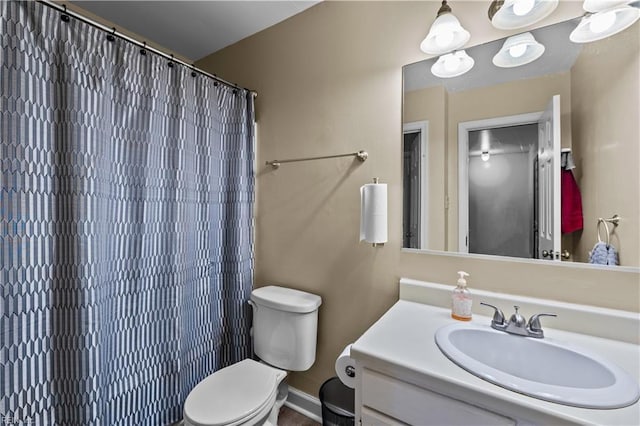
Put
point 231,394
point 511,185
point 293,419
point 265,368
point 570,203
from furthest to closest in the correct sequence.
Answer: point 293,419 < point 265,368 < point 231,394 < point 511,185 < point 570,203

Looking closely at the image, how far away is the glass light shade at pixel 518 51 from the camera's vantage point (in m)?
1.09

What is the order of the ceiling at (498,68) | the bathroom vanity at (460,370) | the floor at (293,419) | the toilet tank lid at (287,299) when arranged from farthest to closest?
1. the floor at (293,419)
2. the toilet tank lid at (287,299)
3. the ceiling at (498,68)
4. the bathroom vanity at (460,370)

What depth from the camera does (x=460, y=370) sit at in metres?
0.77

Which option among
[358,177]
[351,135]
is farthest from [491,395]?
[351,135]

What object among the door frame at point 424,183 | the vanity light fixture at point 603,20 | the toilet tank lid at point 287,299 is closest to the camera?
the vanity light fixture at point 603,20

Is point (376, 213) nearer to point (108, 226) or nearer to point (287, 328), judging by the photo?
point (287, 328)

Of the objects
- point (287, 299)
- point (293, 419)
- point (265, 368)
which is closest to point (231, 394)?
point (265, 368)

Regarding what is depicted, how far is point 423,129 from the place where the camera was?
51.9 inches

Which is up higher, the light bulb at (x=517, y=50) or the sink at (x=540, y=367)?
the light bulb at (x=517, y=50)

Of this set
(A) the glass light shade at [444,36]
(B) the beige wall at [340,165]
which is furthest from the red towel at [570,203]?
(A) the glass light shade at [444,36]

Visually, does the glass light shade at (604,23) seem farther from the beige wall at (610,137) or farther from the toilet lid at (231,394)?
the toilet lid at (231,394)

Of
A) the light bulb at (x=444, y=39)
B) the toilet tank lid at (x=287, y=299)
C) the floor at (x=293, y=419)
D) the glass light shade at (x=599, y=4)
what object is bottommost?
the floor at (x=293, y=419)

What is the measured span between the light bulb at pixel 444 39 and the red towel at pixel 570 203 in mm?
703

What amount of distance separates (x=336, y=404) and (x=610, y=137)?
1.65 metres
